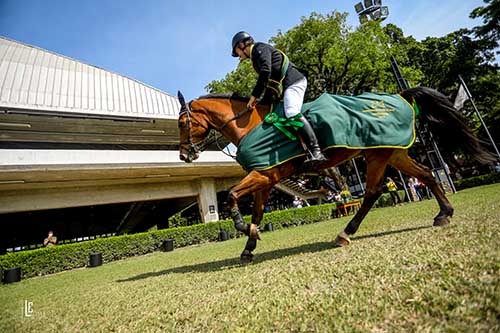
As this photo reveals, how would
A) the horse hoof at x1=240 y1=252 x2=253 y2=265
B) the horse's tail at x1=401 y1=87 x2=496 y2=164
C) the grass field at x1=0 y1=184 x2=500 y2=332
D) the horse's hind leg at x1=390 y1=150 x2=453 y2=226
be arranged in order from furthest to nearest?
the horse's tail at x1=401 y1=87 x2=496 y2=164
the horse's hind leg at x1=390 y1=150 x2=453 y2=226
the horse hoof at x1=240 y1=252 x2=253 y2=265
the grass field at x1=0 y1=184 x2=500 y2=332

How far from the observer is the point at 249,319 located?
187 centimetres

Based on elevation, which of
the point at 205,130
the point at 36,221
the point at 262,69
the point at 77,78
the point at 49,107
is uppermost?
the point at 77,78

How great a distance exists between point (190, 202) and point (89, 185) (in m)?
10.6

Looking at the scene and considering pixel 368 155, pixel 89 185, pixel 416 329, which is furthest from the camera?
pixel 89 185

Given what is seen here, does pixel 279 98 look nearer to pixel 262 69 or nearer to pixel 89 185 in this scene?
pixel 262 69

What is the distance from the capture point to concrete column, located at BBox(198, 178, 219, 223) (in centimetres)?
2198

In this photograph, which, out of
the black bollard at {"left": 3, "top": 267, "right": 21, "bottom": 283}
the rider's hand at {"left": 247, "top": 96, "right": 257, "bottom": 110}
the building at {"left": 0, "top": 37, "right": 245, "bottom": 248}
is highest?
the building at {"left": 0, "top": 37, "right": 245, "bottom": 248}

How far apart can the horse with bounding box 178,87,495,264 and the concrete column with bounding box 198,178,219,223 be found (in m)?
17.4

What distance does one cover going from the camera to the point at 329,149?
14.0 feet

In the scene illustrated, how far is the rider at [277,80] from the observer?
13.3 ft

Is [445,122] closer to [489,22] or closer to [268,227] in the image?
[268,227]

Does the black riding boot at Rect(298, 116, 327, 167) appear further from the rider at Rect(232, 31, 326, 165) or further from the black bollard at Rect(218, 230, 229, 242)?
the black bollard at Rect(218, 230, 229, 242)

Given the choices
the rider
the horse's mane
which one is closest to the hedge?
the horse's mane

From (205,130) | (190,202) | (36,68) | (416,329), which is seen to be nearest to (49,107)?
(36,68)
